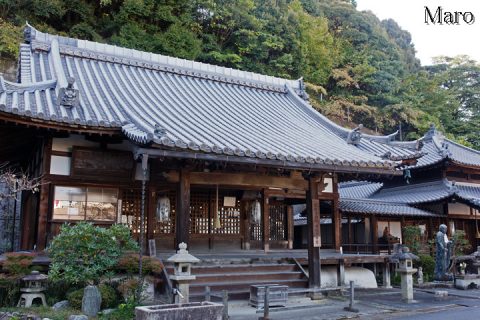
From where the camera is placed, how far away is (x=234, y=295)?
11.0 meters

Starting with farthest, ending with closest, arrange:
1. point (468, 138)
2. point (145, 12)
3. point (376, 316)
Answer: point (468, 138) → point (145, 12) → point (376, 316)

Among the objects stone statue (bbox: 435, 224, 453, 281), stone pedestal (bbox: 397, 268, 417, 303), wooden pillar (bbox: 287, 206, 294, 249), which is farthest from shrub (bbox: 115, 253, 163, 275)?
stone statue (bbox: 435, 224, 453, 281)

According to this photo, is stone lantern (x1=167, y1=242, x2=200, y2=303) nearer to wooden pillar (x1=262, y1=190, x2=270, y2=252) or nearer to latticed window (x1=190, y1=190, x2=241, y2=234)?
latticed window (x1=190, y1=190, x2=241, y2=234)

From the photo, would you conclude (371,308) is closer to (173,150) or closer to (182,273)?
(182,273)

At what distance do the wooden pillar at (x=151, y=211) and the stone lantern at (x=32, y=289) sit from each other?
3.67 m

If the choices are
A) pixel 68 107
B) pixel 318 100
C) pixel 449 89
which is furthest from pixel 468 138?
pixel 68 107

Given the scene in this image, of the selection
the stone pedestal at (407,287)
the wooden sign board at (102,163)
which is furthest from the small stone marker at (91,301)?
the stone pedestal at (407,287)

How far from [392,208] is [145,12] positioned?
777 inches

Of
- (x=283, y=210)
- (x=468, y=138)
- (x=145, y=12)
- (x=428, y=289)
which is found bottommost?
(x=428, y=289)

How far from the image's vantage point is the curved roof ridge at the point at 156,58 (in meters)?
15.6

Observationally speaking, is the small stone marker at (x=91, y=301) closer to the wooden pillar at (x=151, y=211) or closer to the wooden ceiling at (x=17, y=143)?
the wooden pillar at (x=151, y=211)

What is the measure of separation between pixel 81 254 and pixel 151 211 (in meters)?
3.97

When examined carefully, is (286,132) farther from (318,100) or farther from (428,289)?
(318,100)

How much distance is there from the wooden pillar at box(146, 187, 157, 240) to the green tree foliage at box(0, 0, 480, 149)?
14829mm
